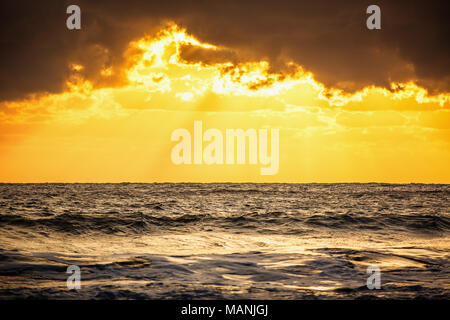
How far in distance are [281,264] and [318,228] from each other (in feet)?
33.8

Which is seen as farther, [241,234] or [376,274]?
[241,234]

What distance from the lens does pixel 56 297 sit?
21.8 feet

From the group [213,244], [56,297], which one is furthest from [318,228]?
[56,297]

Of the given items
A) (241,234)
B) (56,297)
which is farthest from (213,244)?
(56,297)

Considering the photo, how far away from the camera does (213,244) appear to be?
14062 millimetres
